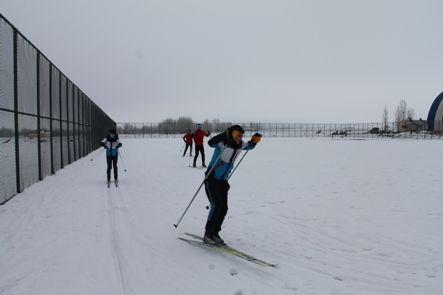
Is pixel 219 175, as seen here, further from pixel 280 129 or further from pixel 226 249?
pixel 280 129

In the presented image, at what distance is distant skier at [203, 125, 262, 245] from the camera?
5539 millimetres

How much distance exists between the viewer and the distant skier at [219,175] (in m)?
5.54

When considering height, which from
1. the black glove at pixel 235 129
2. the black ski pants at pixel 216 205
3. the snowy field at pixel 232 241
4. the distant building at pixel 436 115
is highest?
the distant building at pixel 436 115

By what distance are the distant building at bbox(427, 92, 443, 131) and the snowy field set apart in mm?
54352

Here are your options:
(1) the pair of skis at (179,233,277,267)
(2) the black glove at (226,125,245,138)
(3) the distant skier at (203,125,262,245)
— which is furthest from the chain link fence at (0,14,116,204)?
(2) the black glove at (226,125,245,138)

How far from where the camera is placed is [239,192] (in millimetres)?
10242

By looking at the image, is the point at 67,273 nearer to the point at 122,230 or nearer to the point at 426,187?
the point at 122,230

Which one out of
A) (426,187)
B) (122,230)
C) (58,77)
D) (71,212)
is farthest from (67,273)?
(58,77)

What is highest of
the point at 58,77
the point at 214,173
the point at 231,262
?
the point at 58,77

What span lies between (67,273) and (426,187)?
30.5 feet

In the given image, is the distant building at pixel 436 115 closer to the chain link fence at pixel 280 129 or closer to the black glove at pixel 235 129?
the chain link fence at pixel 280 129

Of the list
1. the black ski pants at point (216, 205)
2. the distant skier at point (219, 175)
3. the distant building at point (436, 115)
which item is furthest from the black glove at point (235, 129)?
the distant building at point (436, 115)

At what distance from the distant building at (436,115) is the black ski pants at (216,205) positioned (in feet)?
200

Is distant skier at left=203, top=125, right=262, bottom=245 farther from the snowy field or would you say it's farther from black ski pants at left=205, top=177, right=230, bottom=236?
the snowy field
